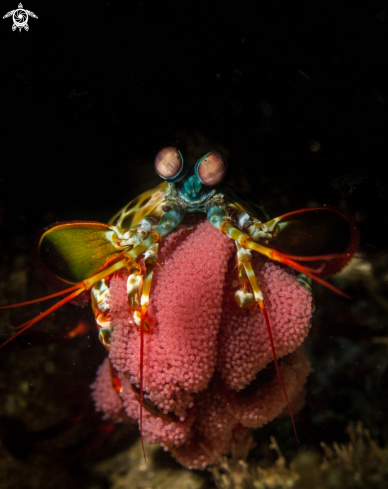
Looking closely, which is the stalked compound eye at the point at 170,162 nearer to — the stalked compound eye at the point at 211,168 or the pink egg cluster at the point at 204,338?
the stalked compound eye at the point at 211,168

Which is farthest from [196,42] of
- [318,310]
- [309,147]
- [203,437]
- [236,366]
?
[203,437]

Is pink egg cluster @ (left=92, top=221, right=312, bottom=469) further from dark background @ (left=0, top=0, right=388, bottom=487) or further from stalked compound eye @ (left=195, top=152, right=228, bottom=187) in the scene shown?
dark background @ (left=0, top=0, right=388, bottom=487)

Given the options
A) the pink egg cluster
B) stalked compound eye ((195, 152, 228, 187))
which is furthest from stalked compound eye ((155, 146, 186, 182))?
the pink egg cluster

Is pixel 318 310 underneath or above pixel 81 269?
underneath

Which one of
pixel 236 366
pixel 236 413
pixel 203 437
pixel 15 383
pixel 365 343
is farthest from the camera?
pixel 365 343

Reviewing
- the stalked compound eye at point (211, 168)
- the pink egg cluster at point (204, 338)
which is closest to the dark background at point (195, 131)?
the stalked compound eye at point (211, 168)

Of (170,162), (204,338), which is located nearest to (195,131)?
(170,162)

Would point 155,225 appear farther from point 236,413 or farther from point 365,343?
point 365,343
